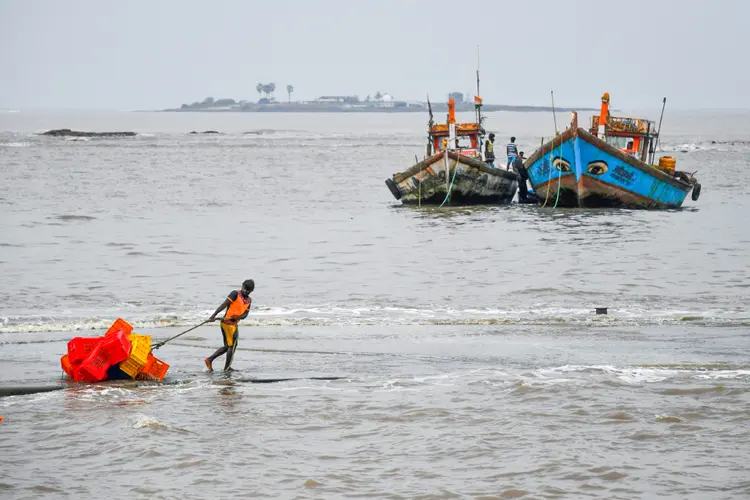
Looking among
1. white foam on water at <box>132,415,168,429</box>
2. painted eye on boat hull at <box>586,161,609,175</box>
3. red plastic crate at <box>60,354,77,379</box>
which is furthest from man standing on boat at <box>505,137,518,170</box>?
white foam on water at <box>132,415,168,429</box>

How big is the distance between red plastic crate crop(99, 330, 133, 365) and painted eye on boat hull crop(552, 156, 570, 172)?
980 inches

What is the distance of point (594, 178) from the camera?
3509 cm

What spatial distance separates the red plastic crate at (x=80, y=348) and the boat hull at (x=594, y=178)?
78.0 feet

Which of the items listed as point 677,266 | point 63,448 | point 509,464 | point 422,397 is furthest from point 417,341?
point 677,266

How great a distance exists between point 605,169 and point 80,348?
2535 cm

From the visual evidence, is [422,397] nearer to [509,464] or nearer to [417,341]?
[509,464]

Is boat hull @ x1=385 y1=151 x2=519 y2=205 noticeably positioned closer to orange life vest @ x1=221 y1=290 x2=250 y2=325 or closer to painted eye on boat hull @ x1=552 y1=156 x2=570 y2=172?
painted eye on boat hull @ x1=552 y1=156 x2=570 y2=172

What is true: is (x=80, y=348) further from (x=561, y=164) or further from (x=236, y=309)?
(x=561, y=164)

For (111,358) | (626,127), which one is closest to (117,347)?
(111,358)

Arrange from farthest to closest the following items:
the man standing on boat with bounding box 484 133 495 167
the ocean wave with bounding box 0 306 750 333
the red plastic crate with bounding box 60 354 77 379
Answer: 1. the man standing on boat with bounding box 484 133 495 167
2. the ocean wave with bounding box 0 306 750 333
3. the red plastic crate with bounding box 60 354 77 379

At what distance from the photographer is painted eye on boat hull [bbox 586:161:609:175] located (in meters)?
34.6

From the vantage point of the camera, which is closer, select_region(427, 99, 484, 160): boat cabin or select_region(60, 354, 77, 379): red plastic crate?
select_region(60, 354, 77, 379): red plastic crate

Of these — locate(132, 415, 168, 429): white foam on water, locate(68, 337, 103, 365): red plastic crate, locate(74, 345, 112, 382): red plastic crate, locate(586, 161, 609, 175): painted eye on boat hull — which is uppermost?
locate(586, 161, 609, 175): painted eye on boat hull

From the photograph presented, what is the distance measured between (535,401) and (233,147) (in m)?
87.4
